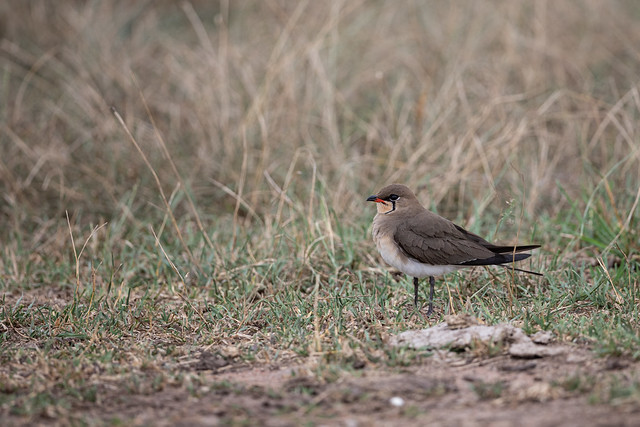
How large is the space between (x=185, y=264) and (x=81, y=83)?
108 inches

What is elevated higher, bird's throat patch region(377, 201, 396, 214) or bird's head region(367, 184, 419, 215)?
bird's head region(367, 184, 419, 215)

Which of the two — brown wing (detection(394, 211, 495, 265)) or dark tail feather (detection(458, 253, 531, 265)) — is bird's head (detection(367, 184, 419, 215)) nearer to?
brown wing (detection(394, 211, 495, 265))

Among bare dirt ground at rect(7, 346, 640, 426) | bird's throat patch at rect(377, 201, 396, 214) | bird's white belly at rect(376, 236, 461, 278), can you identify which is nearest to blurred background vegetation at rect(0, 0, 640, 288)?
bird's throat patch at rect(377, 201, 396, 214)

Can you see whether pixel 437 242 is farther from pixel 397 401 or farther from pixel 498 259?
pixel 397 401

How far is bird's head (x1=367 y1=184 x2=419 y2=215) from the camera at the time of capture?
4.52 metres

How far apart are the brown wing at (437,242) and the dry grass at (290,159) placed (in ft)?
0.81

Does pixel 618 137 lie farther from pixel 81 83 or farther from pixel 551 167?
pixel 81 83

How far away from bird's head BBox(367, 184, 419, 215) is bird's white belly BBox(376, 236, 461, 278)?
0.32 meters

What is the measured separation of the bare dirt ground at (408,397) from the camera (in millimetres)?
2758

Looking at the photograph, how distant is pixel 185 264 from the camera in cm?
518

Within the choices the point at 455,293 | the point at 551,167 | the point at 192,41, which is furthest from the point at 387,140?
the point at 192,41

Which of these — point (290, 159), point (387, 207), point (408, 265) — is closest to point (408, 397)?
point (408, 265)

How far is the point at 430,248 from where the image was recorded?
13.6ft

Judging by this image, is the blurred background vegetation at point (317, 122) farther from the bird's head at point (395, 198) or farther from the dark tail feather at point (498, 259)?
the dark tail feather at point (498, 259)
